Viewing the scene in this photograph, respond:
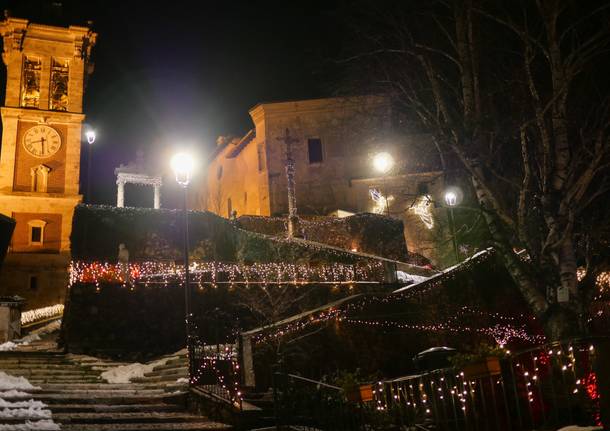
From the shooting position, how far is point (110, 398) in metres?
12.1

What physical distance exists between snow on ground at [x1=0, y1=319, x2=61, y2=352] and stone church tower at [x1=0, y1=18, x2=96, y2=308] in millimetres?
11409

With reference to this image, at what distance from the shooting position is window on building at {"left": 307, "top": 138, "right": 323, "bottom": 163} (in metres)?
41.6

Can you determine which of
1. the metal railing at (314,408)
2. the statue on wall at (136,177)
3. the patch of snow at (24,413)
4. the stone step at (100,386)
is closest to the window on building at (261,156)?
the statue on wall at (136,177)

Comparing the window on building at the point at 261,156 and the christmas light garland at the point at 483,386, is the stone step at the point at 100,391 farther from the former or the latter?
the window on building at the point at 261,156

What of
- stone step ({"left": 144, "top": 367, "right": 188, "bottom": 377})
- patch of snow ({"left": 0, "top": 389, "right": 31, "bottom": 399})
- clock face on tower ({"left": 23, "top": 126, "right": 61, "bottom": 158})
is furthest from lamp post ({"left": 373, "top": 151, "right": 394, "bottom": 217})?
patch of snow ({"left": 0, "top": 389, "right": 31, "bottom": 399})

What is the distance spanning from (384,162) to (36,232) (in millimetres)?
24865

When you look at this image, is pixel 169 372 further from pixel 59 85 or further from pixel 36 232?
pixel 59 85

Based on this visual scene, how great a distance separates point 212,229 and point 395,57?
55.4 ft

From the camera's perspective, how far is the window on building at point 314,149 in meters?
41.6

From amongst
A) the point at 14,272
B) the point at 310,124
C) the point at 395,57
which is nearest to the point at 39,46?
the point at 14,272

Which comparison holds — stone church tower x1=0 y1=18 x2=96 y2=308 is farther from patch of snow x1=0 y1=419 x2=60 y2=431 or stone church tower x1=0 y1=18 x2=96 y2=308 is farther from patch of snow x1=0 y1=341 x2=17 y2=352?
patch of snow x1=0 y1=419 x2=60 y2=431

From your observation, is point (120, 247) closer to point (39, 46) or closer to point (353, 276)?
point (353, 276)

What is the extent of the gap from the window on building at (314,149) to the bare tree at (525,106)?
1016 inches

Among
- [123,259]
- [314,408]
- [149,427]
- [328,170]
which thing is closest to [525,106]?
[314,408]
